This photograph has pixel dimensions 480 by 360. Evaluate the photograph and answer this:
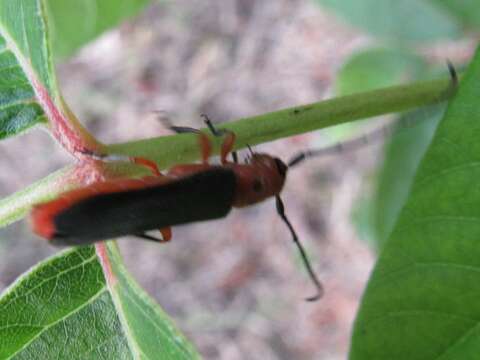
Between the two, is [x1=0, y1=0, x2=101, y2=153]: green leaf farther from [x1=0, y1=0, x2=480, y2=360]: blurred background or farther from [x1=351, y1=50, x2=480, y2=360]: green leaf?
[x1=0, y1=0, x2=480, y2=360]: blurred background

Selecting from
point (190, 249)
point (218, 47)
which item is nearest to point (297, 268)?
point (190, 249)

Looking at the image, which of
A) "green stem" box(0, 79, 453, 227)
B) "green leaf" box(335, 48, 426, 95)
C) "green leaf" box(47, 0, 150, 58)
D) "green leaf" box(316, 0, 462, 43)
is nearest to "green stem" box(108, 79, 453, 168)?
"green stem" box(0, 79, 453, 227)

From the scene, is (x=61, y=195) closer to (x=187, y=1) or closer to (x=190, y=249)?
(x=190, y=249)

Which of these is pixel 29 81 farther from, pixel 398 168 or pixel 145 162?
pixel 398 168

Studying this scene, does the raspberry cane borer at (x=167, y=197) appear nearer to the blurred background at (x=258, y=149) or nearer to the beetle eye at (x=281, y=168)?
the beetle eye at (x=281, y=168)

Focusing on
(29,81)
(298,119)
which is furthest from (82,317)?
(298,119)

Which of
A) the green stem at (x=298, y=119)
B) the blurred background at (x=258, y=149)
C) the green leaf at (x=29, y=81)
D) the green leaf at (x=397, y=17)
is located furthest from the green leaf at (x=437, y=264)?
the blurred background at (x=258, y=149)
